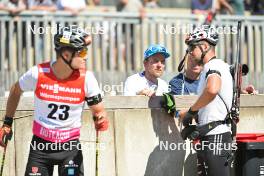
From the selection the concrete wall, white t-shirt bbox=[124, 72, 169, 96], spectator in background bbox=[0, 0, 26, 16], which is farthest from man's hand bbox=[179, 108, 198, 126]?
spectator in background bbox=[0, 0, 26, 16]

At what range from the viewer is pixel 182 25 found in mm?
15406

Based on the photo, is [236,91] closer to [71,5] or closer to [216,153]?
[216,153]

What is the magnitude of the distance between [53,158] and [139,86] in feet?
6.81

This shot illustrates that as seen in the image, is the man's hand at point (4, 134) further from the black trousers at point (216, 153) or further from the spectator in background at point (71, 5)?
the spectator in background at point (71, 5)

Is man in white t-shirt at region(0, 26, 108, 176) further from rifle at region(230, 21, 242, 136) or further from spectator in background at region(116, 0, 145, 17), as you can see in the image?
spectator in background at region(116, 0, 145, 17)

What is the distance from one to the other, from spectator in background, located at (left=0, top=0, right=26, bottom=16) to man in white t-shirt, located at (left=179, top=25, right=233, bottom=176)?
564 cm

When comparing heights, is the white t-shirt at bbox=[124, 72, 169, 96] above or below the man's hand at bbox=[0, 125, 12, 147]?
above

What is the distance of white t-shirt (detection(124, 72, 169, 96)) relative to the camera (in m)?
10.6

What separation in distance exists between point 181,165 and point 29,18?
5176 millimetres

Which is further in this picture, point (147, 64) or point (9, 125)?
point (147, 64)

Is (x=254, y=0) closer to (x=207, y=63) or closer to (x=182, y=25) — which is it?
(x=182, y=25)

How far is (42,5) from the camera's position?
1527 centimetres

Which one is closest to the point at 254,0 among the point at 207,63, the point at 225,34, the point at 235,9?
the point at 235,9

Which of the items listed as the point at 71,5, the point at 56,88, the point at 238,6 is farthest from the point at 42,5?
the point at 56,88
